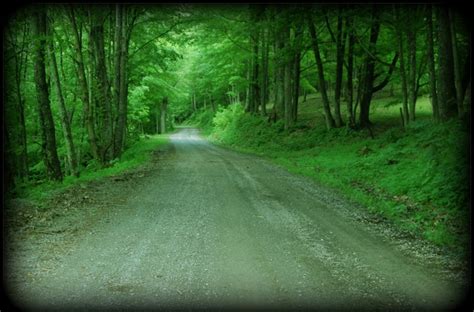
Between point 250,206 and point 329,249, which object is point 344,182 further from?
point 329,249

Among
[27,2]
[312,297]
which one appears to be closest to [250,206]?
[312,297]

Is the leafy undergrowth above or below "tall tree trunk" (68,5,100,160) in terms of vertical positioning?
below

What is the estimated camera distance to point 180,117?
8712 centimetres

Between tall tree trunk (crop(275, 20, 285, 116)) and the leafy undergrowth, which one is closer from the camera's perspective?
the leafy undergrowth

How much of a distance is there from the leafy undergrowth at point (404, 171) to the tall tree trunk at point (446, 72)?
628 mm

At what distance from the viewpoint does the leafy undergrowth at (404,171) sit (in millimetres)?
7516

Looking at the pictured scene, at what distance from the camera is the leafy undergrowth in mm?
7516

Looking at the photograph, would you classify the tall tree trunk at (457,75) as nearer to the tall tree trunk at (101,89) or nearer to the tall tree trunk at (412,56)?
the tall tree trunk at (412,56)

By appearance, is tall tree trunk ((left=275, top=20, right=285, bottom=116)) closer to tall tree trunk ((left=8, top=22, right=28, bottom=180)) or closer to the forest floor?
tall tree trunk ((left=8, top=22, right=28, bottom=180))

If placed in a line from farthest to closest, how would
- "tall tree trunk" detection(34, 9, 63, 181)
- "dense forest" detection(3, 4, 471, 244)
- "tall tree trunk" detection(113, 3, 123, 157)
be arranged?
"tall tree trunk" detection(113, 3, 123, 157), "dense forest" detection(3, 4, 471, 244), "tall tree trunk" detection(34, 9, 63, 181)

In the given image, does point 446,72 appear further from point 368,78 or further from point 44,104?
point 44,104

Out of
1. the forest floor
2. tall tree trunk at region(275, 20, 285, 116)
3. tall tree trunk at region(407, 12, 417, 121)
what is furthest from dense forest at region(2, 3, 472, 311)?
tall tree trunk at region(275, 20, 285, 116)

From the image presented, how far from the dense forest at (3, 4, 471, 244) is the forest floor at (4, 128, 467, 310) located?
9.19 ft

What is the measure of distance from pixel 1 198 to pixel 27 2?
180 inches
